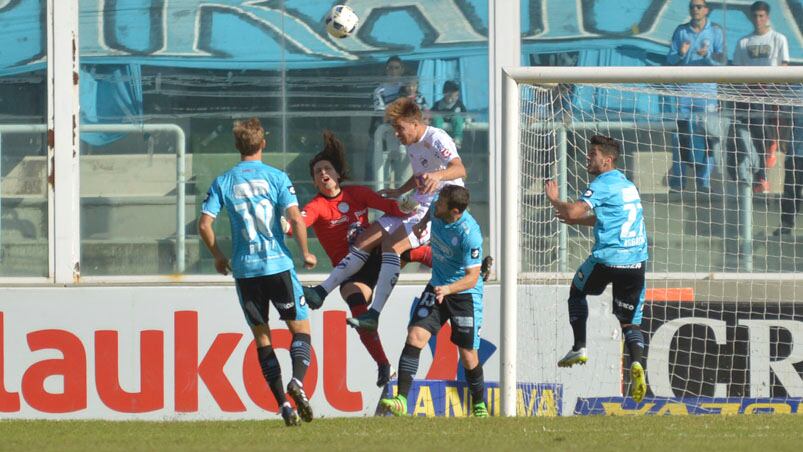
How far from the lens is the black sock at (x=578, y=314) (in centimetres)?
964

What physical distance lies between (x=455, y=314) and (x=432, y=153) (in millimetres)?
1125

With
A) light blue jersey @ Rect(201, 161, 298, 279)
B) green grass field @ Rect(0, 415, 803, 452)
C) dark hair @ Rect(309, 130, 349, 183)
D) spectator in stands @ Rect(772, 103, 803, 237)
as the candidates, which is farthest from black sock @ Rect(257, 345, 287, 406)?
spectator in stands @ Rect(772, 103, 803, 237)

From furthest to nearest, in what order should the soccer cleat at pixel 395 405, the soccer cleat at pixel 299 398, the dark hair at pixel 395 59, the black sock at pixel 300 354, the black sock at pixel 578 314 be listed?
the dark hair at pixel 395 59 < the black sock at pixel 578 314 < the soccer cleat at pixel 395 405 < the black sock at pixel 300 354 < the soccer cleat at pixel 299 398

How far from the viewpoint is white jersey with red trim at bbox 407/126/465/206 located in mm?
9266

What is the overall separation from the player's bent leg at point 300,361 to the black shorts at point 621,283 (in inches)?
88.6

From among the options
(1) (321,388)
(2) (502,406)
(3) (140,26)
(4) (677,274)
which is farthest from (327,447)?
(3) (140,26)

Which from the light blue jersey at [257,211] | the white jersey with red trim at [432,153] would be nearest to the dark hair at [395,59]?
A: the white jersey with red trim at [432,153]

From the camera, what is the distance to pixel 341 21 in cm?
1137

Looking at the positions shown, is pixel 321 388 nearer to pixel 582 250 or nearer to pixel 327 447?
pixel 582 250

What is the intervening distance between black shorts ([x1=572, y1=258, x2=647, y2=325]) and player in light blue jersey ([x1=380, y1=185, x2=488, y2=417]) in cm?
89

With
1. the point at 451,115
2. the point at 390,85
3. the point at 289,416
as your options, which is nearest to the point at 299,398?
the point at 289,416

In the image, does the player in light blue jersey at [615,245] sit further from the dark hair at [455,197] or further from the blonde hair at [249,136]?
the blonde hair at [249,136]

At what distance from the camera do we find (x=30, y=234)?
11797mm

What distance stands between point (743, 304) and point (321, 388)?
360 cm
